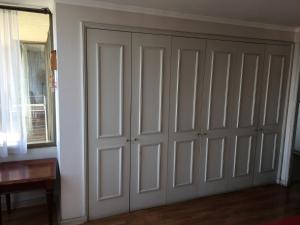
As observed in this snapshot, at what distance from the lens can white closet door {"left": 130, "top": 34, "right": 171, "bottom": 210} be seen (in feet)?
9.33

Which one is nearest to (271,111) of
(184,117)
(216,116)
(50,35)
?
(216,116)

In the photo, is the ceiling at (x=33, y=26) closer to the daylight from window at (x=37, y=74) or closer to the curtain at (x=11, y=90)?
the daylight from window at (x=37, y=74)

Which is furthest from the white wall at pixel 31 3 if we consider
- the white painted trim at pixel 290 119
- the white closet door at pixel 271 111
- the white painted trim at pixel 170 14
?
the white painted trim at pixel 290 119

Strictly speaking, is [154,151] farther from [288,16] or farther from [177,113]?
[288,16]

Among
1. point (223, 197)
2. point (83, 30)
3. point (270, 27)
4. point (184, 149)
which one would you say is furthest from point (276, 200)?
point (83, 30)

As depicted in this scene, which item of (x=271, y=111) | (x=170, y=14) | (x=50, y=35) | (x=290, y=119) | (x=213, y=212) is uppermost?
(x=170, y=14)

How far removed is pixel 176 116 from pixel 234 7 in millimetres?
1321

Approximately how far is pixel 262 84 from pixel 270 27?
0.75m

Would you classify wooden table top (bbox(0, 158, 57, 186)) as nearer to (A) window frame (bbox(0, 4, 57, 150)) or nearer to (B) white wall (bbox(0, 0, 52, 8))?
(A) window frame (bbox(0, 4, 57, 150))

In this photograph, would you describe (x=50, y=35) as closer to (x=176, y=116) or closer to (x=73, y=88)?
(x=73, y=88)

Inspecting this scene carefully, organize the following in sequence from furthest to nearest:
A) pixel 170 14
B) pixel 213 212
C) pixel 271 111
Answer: pixel 271 111 < pixel 213 212 < pixel 170 14

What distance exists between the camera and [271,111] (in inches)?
146

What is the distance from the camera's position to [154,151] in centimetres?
305

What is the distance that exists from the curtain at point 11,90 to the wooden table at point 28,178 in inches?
9.5
